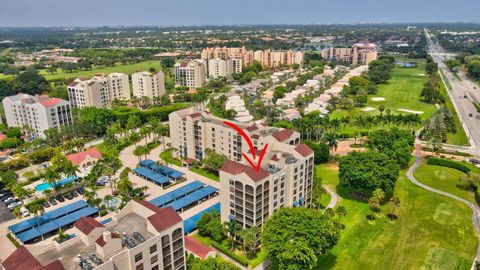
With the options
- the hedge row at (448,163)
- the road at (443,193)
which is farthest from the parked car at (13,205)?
the hedge row at (448,163)

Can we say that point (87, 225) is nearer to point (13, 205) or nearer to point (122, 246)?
point (122, 246)

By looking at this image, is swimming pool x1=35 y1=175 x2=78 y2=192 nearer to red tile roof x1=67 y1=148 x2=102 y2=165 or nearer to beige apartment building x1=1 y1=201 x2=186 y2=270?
red tile roof x1=67 y1=148 x2=102 y2=165

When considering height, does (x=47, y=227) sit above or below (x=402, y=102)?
above

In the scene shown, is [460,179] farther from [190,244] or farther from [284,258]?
[190,244]

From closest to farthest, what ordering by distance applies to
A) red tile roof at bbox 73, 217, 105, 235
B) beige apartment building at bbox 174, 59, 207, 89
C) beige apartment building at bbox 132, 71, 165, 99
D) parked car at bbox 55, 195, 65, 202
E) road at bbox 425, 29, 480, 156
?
1. red tile roof at bbox 73, 217, 105, 235
2. parked car at bbox 55, 195, 65, 202
3. road at bbox 425, 29, 480, 156
4. beige apartment building at bbox 132, 71, 165, 99
5. beige apartment building at bbox 174, 59, 207, 89

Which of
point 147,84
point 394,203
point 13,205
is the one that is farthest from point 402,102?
point 13,205

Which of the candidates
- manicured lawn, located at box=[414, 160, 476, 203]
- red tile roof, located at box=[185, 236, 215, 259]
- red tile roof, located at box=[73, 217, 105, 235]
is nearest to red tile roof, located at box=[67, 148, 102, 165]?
red tile roof, located at box=[185, 236, 215, 259]
